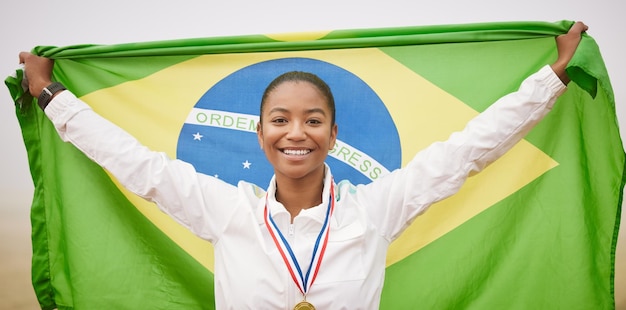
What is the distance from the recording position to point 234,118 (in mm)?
2639

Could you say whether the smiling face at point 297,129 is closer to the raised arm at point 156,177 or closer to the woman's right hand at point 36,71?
the raised arm at point 156,177

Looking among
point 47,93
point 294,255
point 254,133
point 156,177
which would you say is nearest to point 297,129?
point 294,255

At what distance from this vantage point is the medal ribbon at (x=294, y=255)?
68.4 inches

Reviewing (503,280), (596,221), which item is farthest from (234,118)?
(596,221)

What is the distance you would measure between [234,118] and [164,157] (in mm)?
665

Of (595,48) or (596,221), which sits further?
(596,221)

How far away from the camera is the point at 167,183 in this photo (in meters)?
1.96

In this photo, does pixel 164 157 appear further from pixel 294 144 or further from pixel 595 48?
pixel 595 48

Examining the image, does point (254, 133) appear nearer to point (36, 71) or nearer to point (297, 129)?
point (297, 129)

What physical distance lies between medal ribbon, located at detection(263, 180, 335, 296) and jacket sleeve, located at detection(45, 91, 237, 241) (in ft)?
0.68

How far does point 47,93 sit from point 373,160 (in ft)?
4.97

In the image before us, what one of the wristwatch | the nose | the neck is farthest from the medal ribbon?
the wristwatch

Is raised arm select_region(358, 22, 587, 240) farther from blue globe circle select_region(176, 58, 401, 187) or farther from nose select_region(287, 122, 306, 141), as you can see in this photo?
blue globe circle select_region(176, 58, 401, 187)

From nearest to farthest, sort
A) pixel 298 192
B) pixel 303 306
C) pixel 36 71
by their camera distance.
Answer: pixel 303 306 < pixel 298 192 < pixel 36 71
